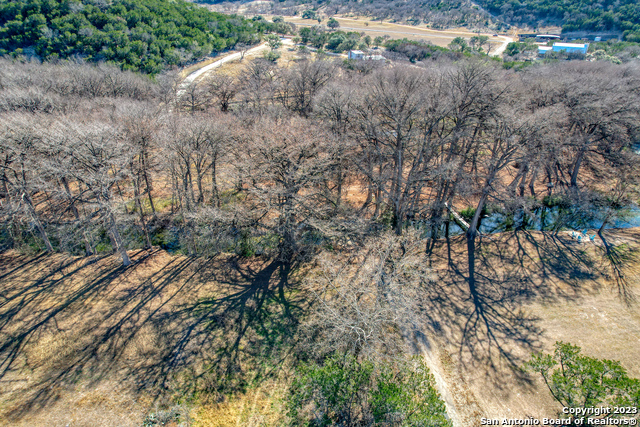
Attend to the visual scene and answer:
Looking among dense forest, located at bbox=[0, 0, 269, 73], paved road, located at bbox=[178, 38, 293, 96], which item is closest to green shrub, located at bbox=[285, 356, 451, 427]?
paved road, located at bbox=[178, 38, 293, 96]

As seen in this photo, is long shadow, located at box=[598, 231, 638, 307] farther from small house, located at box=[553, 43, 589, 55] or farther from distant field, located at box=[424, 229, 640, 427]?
small house, located at box=[553, 43, 589, 55]

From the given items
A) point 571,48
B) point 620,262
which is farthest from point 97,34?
→ point 571,48

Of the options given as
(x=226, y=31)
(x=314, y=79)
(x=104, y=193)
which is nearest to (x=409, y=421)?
(x=104, y=193)

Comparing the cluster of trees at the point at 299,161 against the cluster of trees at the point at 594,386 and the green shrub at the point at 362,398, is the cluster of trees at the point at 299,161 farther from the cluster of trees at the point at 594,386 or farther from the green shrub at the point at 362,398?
the cluster of trees at the point at 594,386

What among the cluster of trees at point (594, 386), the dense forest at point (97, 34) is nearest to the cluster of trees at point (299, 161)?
the cluster of trees at point (594, 386)

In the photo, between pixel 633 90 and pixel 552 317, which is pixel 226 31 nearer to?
pixel 633 90

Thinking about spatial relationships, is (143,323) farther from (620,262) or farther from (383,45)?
(383,45)
